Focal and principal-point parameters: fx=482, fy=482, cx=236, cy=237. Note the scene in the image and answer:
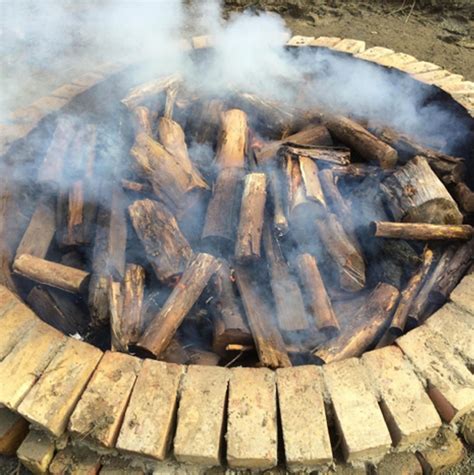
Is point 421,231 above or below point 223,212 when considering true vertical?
above

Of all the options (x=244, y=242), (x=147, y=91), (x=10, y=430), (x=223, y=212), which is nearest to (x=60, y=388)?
(x=10, y=430)

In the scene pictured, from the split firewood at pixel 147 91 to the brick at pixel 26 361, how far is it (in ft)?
5.29

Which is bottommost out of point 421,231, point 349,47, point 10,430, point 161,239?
point 10,430

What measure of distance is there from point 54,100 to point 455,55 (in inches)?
168

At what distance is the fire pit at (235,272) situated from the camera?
1.76 meters

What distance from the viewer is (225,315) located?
214 cm

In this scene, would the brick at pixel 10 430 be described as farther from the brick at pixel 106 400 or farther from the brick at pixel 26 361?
the brick at pixel 106 400

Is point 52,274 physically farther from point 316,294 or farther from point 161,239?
point 316,294

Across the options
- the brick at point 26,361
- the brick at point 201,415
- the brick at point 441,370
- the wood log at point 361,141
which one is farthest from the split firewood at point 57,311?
the wood log at point 361,141

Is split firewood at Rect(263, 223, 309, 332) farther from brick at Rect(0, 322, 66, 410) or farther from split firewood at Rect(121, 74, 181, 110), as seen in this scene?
split firewood at Rect(121, 74, 181, 110)

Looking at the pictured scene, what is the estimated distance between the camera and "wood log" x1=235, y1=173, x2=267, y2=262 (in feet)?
7.34

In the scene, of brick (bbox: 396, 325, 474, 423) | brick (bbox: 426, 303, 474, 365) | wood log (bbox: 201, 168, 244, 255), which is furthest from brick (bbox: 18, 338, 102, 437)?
brick (bbox: 426, 303, 474, 365)

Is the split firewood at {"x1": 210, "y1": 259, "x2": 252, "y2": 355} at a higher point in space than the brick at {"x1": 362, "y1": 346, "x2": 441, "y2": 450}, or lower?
lower

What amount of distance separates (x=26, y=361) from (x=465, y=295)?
1831 mm
